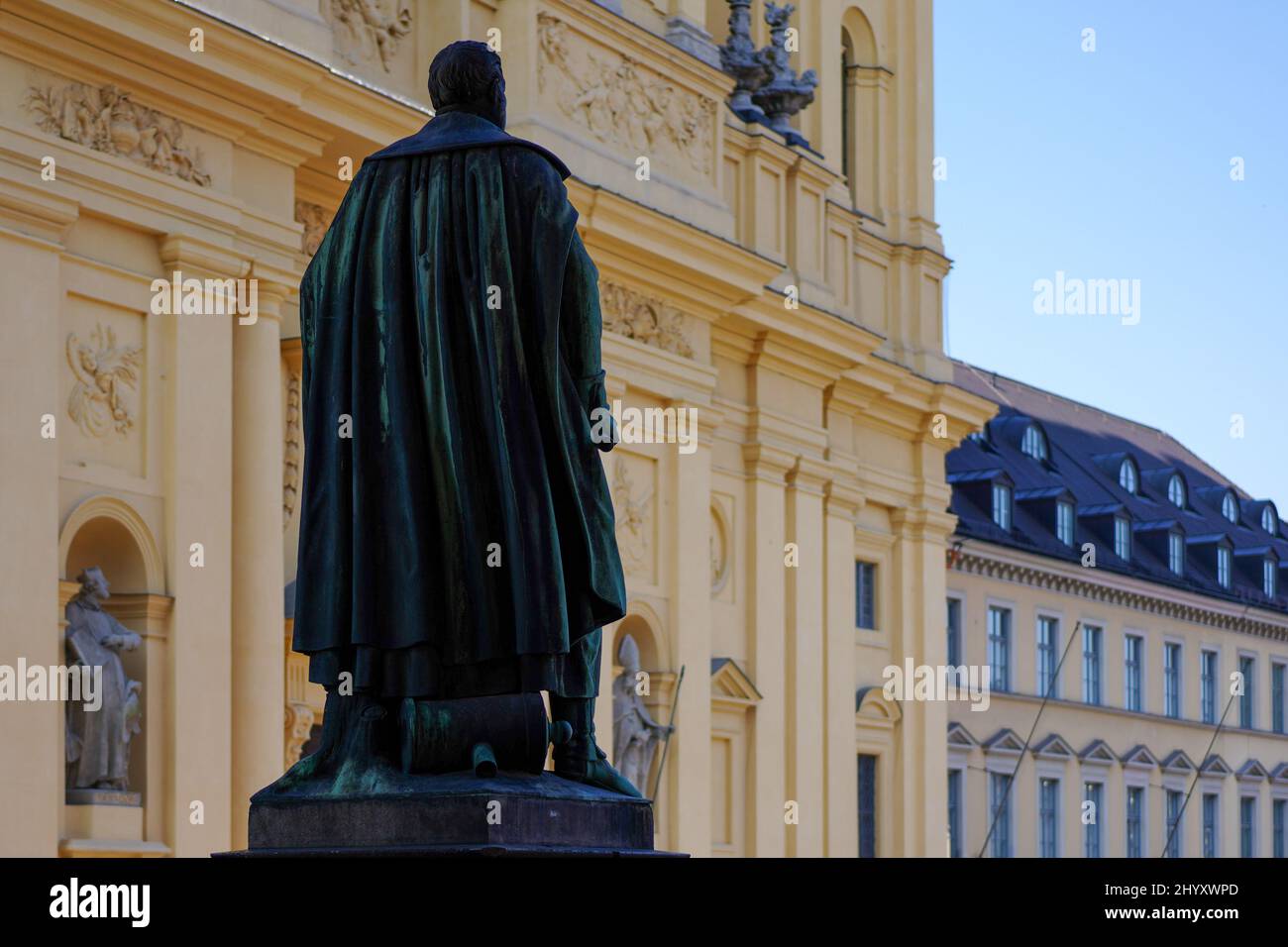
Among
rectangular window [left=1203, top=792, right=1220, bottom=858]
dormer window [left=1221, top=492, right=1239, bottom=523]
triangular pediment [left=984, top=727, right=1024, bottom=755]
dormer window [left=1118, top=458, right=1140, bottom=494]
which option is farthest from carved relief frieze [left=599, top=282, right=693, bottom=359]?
dormer window [left=1221, top=492, right=1239, bottom=523]

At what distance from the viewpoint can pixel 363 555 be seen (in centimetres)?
655

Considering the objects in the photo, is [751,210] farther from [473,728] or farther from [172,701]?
[473,728]

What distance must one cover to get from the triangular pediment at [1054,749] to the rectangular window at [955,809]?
9.86 feet

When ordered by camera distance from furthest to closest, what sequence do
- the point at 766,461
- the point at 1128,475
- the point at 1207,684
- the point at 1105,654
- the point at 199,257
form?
the point at 1128,475
the point at 1207,684
the point at 1105,654
the point at 766,461
the point at 199,257

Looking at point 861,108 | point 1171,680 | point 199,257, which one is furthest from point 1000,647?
point 199,257

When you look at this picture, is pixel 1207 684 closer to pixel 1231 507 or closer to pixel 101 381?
pixel 1231 507

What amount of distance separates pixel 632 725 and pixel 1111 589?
23.1 meters

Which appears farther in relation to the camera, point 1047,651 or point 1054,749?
point 1047,651

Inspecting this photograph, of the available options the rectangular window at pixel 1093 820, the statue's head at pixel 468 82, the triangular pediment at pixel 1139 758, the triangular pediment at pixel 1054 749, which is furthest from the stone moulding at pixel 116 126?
the triangular pediment at pixel 1139 758

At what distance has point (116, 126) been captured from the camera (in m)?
18.7

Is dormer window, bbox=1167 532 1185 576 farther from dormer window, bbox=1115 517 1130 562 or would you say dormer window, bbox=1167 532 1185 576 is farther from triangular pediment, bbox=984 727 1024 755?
triangular pediment, bbox=984 727 1024 755

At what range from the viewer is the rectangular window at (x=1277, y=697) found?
53469 millimetres

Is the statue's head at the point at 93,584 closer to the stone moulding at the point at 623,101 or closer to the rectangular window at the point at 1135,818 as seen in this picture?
the stone moulding at the point at 623,101

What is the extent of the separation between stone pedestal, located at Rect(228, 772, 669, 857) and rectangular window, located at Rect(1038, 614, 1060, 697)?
38095 millimetres
